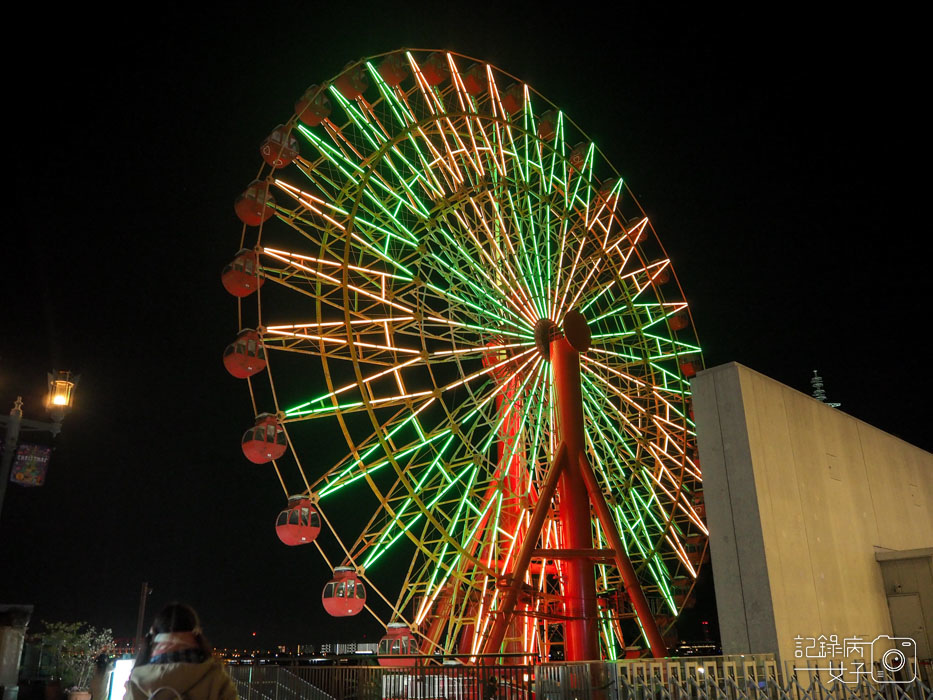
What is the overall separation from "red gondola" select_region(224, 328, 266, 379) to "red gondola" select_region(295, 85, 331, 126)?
4.27 m

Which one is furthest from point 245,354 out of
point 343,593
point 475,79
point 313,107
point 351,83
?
point 475,79

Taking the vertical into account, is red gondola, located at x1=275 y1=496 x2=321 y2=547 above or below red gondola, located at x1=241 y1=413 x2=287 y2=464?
below

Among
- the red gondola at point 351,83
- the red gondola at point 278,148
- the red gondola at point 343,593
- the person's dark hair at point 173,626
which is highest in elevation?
the red gondola at point 351,83

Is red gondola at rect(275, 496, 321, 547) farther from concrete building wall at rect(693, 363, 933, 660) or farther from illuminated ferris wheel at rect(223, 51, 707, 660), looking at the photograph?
concrete building wall at rect(693, 363, 933, 660)

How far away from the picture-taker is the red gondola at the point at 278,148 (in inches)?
599

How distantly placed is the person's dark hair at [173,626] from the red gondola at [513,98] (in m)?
16.8

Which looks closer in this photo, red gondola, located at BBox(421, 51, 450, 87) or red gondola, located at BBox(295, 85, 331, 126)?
red gondola, located at BBox(295, 85, 331, 126)

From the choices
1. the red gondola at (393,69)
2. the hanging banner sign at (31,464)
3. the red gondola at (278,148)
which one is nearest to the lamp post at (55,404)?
the hanging banner sign at (31,464)

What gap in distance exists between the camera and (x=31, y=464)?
1073 centimetres

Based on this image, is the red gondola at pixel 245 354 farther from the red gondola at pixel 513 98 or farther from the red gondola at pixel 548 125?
the red gondola at pixel 548 125

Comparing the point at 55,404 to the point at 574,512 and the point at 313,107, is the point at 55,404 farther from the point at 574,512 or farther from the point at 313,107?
the point at 574,512

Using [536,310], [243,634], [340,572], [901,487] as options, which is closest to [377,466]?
[340,572]

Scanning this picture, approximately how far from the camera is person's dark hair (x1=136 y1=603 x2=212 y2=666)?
3.22 m

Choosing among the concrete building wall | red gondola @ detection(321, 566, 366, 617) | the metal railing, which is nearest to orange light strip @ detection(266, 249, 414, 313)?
red gondola @ detection(321, 566, 366, 617)
